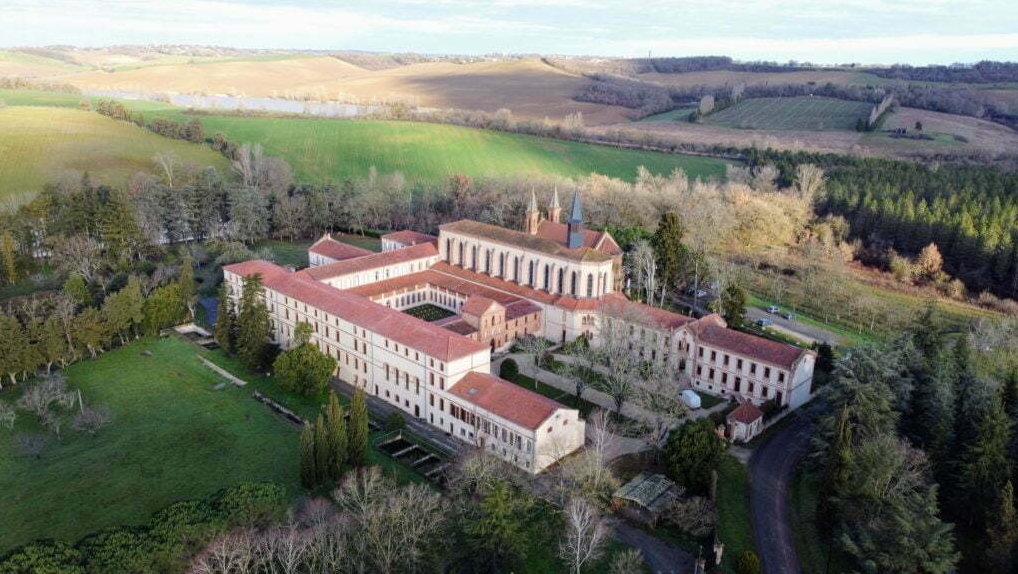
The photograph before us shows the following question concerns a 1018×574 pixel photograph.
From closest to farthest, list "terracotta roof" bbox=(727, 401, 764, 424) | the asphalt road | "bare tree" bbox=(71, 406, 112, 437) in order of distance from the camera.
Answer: the asphalt road → "terracotta roof" bbox=(727, 401, 764, 424) → "bare tree" bbox=(71, 406, 112, 437)

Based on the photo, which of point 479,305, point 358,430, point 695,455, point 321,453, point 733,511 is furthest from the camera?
point 479,305

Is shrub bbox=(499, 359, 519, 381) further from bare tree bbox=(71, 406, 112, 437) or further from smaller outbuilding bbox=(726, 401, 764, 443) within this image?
bare tree bbox=(71, 406, 112, 437)

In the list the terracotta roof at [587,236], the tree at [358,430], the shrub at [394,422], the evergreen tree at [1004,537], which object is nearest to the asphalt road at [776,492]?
the evergreen tree at [1004,537]

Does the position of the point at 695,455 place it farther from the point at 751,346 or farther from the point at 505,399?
the point at 751,346

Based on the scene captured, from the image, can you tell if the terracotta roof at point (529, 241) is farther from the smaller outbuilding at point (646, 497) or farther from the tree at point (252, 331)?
the smaller outbuilding at point (646, 497)

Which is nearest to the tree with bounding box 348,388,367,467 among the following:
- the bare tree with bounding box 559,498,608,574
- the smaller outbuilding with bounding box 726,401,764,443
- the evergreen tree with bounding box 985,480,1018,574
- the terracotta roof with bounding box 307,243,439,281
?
the bare tree with bounding box 559,498,608,574

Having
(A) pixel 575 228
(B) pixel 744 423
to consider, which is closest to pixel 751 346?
(B) pixel 744 423
